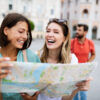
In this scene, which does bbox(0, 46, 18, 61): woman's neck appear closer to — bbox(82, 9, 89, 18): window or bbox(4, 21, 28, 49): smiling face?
bbox(4, 21, 28, 49): smiling face

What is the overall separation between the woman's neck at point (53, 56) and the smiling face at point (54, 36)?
0.13m

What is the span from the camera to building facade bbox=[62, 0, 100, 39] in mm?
37938

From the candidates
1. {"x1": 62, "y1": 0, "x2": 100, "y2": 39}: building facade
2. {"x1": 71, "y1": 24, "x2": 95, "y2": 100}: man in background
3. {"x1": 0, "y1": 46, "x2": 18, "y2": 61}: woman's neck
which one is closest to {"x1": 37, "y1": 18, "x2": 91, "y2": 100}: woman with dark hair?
{"x1": 0, "y1": 46, "x2": 18, "y2": 61}: woman's neck

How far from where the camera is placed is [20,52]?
1.85 meters

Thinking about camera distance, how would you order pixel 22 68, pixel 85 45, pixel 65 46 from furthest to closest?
pixel 85 45 → pixel 65 46 → pixel 22 68

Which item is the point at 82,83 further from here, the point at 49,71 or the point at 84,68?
the point at 49,71

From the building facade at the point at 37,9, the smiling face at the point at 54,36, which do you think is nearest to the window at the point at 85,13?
the building facade at the point at 37,9

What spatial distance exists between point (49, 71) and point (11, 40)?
1.67 feet

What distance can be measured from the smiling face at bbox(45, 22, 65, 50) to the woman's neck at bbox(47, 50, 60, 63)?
131 mm

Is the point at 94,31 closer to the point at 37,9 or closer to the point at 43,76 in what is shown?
the point at 37,9

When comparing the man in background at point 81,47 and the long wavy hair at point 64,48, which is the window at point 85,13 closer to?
the man in background at point 81,47

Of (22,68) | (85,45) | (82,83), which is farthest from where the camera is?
(85,45)

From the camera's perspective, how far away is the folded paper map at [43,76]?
1417 mm

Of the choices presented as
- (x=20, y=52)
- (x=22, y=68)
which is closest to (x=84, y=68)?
(x=22, y=68)
